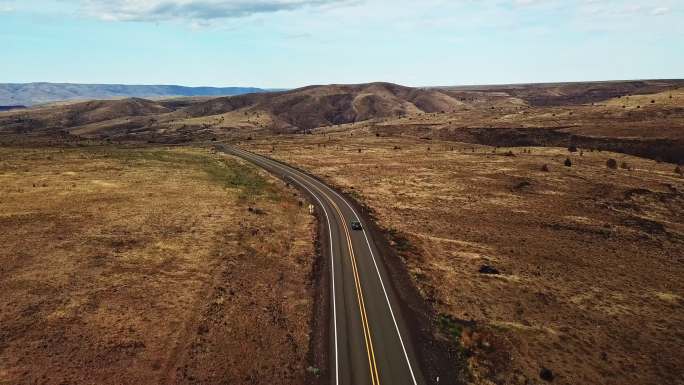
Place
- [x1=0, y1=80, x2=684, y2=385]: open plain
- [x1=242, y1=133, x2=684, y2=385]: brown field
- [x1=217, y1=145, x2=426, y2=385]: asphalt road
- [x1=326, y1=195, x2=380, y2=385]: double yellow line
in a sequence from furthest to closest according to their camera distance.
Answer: [x1=242, y1=133, x2=684, y2=385]: brown field < [x1=0, y1=80, x2=684, y2=385]: open plain < [x1=217, y1=145, x2=426, y2=385]: asphalt road < [x1=326, y1=195, x2=380, y2=385]: double yellow line

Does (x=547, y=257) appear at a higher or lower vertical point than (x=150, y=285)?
lower

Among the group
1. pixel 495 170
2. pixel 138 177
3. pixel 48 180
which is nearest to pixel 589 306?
pixel 495 170

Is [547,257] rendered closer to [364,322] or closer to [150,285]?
[364,322]

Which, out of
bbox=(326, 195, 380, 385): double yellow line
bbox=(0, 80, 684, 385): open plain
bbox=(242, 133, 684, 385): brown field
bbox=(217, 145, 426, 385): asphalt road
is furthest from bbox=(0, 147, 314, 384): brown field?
bbox=(242, 133, 684, 385): brown field

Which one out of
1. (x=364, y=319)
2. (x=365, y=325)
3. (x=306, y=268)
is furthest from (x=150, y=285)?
(x=365, y=325)

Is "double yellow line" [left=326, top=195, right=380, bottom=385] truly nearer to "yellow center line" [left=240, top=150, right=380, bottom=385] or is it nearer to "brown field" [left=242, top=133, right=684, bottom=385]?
"yellow center line" [left=240, top=150, right=380, bottom=385]

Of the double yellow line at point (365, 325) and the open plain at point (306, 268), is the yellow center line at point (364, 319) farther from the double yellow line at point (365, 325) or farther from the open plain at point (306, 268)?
the open plain at point (306, 268)
